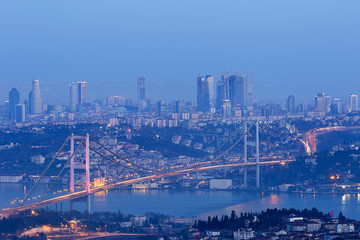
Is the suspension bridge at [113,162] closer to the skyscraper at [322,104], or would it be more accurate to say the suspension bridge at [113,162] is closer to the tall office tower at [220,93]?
the skyscraper at [322,104]

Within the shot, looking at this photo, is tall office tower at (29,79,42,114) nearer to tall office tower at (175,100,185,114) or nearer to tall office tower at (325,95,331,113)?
tall office tower at (175,100,185,114)

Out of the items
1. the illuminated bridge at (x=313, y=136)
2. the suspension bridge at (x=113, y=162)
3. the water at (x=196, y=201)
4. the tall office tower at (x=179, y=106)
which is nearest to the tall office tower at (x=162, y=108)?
the tall office tower at (x=179, y=106)

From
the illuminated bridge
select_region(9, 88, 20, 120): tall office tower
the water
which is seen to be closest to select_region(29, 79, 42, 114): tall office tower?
select_region(9, 88, 20, 120): tall office tower

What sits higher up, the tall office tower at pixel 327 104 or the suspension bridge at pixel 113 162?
the tall office tower at pixel 327 104

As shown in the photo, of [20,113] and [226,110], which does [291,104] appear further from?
[20,113]

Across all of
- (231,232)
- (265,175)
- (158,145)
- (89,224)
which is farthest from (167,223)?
(158,145)

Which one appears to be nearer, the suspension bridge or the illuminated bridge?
the suspension bridge
